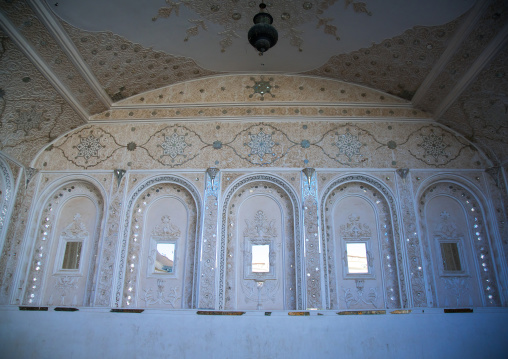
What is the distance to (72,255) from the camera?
809cm

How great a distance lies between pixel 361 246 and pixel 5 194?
7.50m

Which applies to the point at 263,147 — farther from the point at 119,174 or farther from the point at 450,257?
the point at 450,257

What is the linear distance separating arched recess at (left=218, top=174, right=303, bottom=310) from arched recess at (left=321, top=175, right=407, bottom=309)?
0.70m

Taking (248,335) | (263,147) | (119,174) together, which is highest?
(263,147)

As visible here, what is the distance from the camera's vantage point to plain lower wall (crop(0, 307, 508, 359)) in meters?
3.85

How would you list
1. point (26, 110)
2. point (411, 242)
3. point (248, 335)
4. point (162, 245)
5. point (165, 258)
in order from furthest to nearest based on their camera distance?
point (162, 245)
point (165, 258)
point (26, 110)
point (411, 242)
point (248, 335)

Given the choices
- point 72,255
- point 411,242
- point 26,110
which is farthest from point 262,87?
point 72,255

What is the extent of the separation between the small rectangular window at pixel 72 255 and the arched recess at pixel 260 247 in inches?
121

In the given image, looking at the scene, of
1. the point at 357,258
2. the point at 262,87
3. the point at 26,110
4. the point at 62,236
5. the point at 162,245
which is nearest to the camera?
the point at 26,110

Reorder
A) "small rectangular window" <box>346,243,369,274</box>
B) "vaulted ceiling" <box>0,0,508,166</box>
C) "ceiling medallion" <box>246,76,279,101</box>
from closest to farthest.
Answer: "vaulted ceiling" <box>0,0,508,166</box> → "small rectangular window" <box>346,243,369,274</box> → "ceiling medallion" <box>246,76,279,101</box>

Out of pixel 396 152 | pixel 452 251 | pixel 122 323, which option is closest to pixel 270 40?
pixel 122 323

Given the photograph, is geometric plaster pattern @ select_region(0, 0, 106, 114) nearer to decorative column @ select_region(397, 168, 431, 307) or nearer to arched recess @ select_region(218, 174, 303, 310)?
arched recess @ select_region(218, 174, 303, 310)

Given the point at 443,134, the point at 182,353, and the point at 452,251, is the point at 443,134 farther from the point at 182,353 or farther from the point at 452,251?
the point at 182,353

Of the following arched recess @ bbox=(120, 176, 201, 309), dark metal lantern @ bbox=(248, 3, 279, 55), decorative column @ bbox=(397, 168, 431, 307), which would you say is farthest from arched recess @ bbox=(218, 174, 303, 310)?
dark metal lantern @ bbox=(248, 3, 279, 55)
